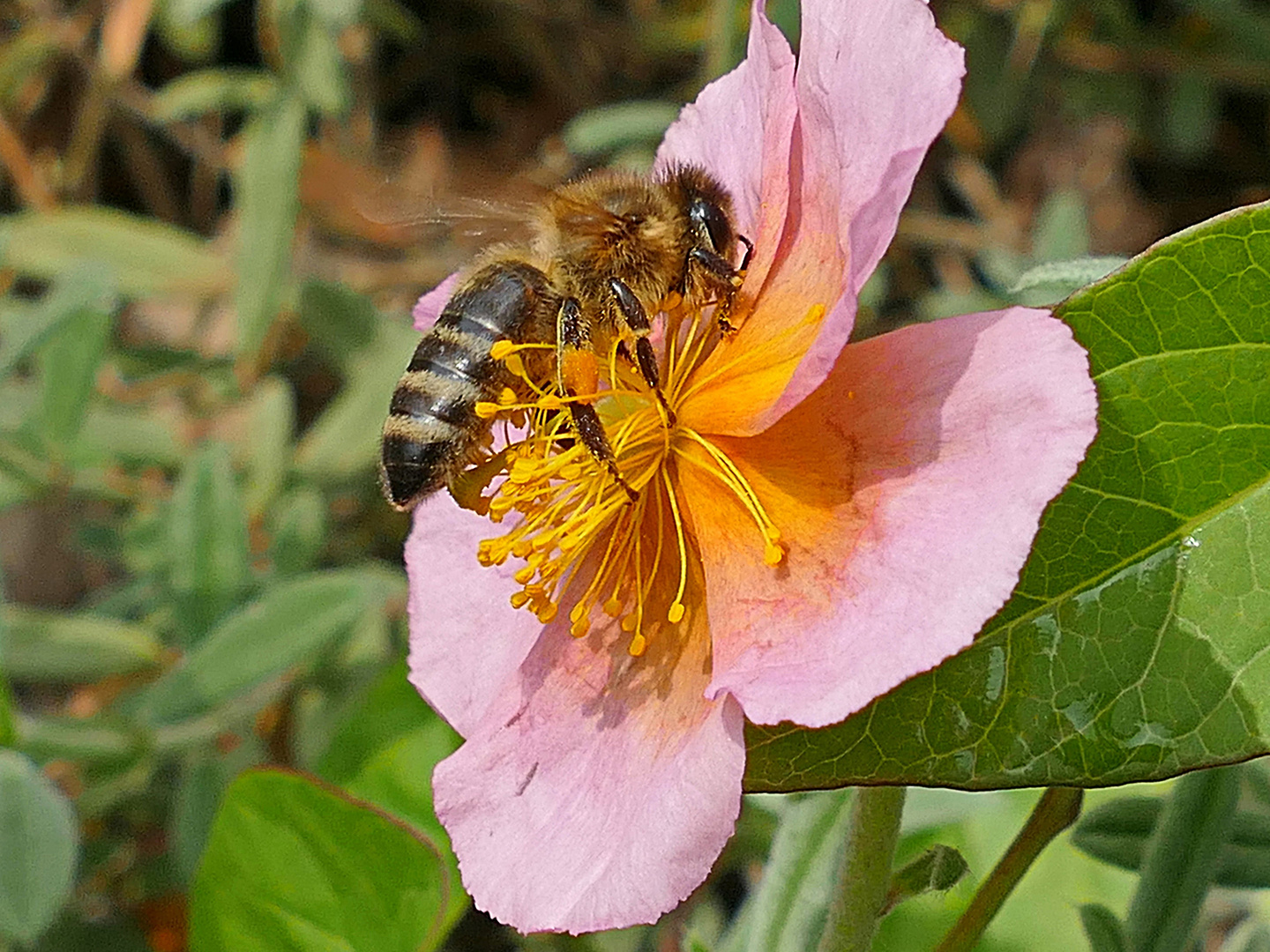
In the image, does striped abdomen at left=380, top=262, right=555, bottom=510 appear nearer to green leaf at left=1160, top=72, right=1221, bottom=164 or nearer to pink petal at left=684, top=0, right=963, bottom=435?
pink petal at left=684, top=0, right=963, bottom=435

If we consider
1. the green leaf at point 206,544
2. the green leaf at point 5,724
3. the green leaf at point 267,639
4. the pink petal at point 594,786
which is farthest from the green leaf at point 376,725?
the pink petal at point 594,786

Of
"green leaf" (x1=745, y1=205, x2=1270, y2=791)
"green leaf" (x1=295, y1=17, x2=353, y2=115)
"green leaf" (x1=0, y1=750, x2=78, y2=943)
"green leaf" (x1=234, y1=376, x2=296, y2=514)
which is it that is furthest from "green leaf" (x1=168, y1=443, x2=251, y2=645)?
"green leaf" (x1=745, y1=205, x2=1270, y2=791)

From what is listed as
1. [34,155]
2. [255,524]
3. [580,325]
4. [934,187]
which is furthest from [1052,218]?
[34,155]

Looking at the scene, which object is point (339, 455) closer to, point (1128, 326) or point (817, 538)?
point (817, 538)

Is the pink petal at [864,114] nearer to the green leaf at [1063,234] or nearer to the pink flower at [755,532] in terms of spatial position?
the pink flower at [755,532]

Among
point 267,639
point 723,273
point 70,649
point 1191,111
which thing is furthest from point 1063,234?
point 70,649

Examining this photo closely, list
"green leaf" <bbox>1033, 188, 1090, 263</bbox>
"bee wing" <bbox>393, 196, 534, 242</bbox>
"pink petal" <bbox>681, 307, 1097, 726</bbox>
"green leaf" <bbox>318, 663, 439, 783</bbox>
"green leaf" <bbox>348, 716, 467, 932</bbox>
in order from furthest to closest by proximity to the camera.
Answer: "green leaf" <bbox>1033, 188, 1090, 263</bbox> → "green leaf" <bbox>318, 663, 439, 783</bbox> → "green leaf" <bbox>348, 716, 467, 932</bbox> → "bee wing" <bbox>393, 196, 534, 242</bbox> → "pink petal" <bbox>681, 307, 1097, 726</bbox>

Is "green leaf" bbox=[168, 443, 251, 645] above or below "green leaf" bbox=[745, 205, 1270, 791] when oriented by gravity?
below
